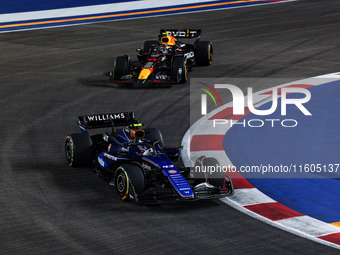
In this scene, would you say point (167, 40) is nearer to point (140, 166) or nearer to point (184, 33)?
point (184, 33)

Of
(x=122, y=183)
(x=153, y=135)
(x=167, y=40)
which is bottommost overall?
(x=122, y=183)

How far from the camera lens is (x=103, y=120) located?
12.8 meters

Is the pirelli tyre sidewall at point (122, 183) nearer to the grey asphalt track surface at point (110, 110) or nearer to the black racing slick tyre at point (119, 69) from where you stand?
the grey asphalt track surface at point (110, 110)

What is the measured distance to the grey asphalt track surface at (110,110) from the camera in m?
9.19

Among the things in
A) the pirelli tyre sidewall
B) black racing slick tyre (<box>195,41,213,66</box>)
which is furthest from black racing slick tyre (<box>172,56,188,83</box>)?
the pirelli tyre sidewall

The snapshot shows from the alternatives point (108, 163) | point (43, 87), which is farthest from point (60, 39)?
point (108, 163)

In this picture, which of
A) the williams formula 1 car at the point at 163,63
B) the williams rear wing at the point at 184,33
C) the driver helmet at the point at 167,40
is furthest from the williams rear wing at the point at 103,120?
the williams rear wing at the point at 184,33

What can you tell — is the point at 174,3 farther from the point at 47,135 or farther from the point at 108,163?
the point at 108,163

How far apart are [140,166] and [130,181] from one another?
1.31ft

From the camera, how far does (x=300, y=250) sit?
8.84 meters

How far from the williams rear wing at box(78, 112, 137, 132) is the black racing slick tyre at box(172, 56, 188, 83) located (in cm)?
549

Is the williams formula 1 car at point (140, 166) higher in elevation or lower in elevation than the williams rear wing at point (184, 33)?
lower

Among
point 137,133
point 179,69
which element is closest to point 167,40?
point 179,69

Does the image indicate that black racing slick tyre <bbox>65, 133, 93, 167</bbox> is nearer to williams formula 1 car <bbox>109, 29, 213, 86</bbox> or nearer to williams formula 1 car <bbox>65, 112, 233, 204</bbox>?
williams formula 1 car <bbox>65, 112, 233, 204</bbox>
